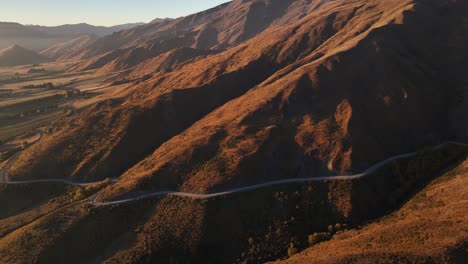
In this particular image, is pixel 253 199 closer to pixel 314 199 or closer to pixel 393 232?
pixel 314 199

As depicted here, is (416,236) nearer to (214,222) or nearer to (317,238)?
(317,238)

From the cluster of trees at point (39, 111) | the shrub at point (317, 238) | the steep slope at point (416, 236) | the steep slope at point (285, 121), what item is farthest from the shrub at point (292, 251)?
the cluster of trees at point (39, 111)

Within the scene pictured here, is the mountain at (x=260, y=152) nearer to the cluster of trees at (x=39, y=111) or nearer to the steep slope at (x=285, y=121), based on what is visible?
the steep slope at (x=285, y=121)

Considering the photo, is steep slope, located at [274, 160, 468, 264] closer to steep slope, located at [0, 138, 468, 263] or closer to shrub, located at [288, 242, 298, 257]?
shrub, located at [288, 242, 298, 257]

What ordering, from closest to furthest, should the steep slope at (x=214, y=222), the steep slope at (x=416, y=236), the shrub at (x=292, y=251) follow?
the steep slope at (x=416, y=236) → the shrub at (x=292, y=251) → the steep slope at (x=214, y=222)

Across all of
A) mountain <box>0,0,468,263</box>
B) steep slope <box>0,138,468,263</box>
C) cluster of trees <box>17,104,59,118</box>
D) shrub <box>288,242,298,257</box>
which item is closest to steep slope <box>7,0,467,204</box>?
mountain <box>0,0,468,263</box>

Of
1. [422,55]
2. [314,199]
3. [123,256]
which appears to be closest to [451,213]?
[314,199]
